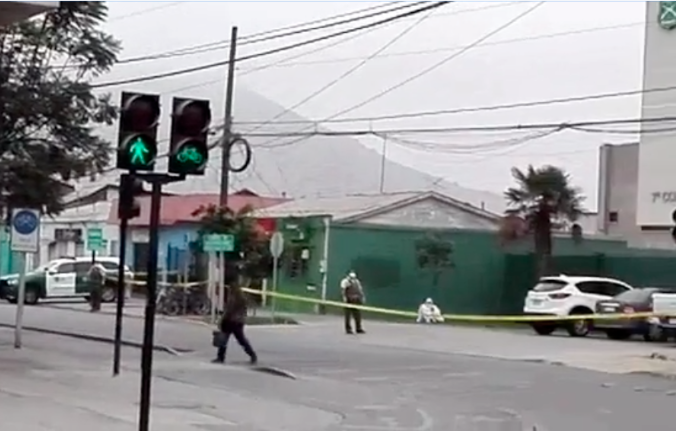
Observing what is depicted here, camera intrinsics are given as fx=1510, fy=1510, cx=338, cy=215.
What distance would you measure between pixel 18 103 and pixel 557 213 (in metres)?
27.5

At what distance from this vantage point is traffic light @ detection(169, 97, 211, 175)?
13.7 metres

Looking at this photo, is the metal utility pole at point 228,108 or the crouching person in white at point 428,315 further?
the crouching person in white at point 428,315

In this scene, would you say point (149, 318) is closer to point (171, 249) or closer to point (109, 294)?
point (109, 294)

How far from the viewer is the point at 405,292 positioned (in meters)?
53.6

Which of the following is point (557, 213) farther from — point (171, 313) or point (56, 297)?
point (56, 297)

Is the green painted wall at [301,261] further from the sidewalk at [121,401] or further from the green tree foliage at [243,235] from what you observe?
the sidewalk at [121,401]

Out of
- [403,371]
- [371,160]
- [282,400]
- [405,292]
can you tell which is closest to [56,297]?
[405,292]

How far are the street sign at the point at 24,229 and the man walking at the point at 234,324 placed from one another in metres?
3.93

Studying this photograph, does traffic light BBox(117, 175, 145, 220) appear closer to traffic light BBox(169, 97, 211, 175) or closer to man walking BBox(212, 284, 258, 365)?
man walking BBox(212, 284, 258, 365)

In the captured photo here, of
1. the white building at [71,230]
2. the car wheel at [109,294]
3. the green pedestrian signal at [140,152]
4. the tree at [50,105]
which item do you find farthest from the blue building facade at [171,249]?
the green pedestrian signal at [140,152]

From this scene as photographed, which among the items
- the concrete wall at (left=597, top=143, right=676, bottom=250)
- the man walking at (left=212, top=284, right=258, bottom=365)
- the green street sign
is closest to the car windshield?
the man walking at (left=212, top=284, right=258, bottom=365)

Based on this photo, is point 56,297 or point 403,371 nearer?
point 403,371

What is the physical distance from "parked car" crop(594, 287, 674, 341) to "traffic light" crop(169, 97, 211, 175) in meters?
26.6

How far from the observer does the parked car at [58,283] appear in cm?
5409
